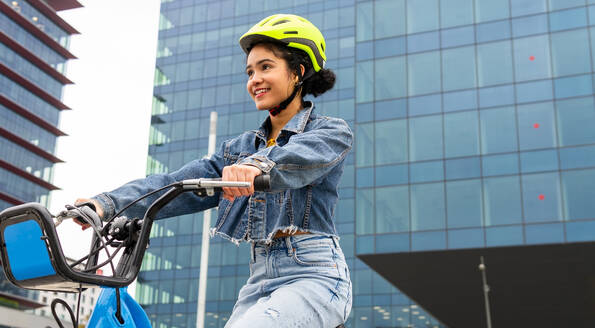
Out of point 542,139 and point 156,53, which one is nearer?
point 542,139

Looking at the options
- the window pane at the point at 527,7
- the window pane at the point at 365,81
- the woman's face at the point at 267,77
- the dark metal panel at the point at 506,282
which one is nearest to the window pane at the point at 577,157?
the dark metal panel at the point at 506,282

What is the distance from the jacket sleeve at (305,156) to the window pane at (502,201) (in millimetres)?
28031

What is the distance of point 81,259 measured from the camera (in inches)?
93.3

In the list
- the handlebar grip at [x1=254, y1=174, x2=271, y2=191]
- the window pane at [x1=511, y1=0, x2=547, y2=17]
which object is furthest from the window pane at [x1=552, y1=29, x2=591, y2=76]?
the handlebar grip at [x1=254, y1=174, x2=271, y2=191]

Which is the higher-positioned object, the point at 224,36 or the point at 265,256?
the point at 224,36

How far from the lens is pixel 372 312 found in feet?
158

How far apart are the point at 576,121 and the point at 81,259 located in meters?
30.4

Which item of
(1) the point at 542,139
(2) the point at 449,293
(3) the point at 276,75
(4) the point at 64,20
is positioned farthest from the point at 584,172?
(4) the point at 64,20

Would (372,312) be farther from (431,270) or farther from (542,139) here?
(542,139)

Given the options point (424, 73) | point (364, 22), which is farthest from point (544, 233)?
point (364, 22)

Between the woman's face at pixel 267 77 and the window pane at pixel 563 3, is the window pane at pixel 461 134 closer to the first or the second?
the window pane at pixel 563 3

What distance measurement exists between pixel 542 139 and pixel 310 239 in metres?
29.2

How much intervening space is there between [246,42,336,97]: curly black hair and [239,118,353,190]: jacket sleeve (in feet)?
1.39

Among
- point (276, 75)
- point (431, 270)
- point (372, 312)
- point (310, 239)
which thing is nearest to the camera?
point (310, 239)
